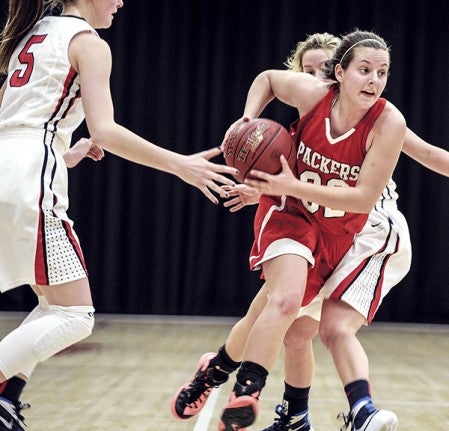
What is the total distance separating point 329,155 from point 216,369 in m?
1.08

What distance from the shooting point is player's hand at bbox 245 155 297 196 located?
2973mm

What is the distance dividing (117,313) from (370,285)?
639 cm

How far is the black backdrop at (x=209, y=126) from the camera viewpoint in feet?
30.6

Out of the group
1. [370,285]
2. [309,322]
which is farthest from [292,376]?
[370,285]

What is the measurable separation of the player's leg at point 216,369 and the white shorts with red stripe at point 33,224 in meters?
1.15

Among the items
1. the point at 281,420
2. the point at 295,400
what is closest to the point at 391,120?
the point at 295,400

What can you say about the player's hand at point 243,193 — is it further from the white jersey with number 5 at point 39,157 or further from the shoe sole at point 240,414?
the shoe sole at point 240,414

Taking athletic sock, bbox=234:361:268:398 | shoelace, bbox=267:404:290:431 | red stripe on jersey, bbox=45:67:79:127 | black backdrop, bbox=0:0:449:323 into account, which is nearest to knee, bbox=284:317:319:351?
shoelace, bbox=267:404:290:431

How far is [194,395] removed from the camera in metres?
3.68

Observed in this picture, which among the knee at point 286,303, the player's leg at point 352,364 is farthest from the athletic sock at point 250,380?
the player's leg at point 352,364

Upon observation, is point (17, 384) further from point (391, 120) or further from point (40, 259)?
point (391, 120)

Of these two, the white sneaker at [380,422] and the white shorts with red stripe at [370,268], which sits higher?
the white shorts with red stripe at [370,268]

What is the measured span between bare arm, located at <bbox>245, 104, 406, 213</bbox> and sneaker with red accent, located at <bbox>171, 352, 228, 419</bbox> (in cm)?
104

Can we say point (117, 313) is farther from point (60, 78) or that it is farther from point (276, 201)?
point (60, 78)
